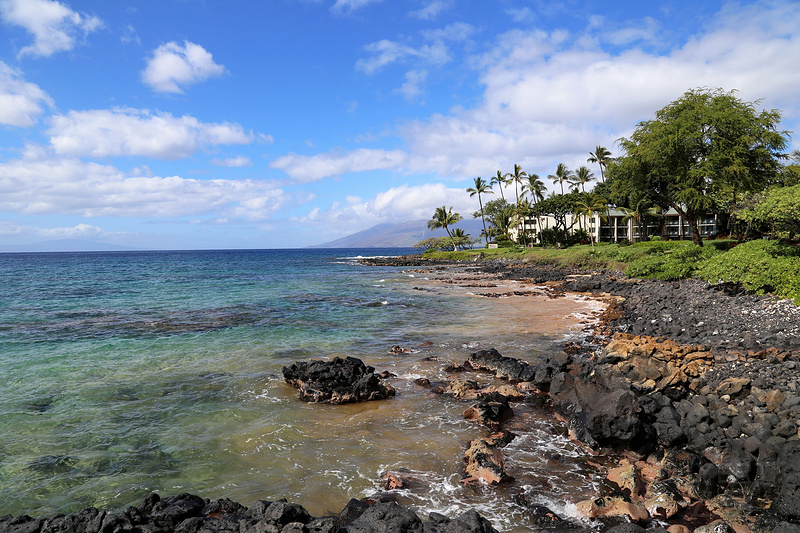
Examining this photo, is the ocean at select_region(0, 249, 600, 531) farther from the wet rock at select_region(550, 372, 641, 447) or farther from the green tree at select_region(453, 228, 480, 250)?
the green tree at select_region(453, 228, 480, 250)

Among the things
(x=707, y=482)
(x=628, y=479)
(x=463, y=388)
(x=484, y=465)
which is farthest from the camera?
(x=463, y=388)

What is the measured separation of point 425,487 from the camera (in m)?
7.39

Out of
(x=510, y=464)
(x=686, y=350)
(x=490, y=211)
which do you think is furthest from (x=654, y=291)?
(x=490, y=211)

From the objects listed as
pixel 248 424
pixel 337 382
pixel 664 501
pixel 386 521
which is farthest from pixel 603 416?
pixel 248 424

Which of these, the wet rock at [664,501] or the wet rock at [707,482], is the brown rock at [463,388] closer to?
the wet rock at [664,501]

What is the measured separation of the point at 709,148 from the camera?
3631 cm

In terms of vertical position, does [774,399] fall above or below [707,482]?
above

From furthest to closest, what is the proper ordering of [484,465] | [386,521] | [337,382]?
[337,382]
[484,465]
[386,521]

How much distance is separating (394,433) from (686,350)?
8584 millimetres

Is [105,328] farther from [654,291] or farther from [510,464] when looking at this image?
[654,291]

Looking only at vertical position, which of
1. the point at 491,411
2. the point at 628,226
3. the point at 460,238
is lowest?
the point at 491,411

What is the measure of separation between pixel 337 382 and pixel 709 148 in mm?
39648

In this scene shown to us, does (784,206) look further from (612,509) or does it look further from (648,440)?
(612,509)

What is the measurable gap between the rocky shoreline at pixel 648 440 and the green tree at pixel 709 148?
25144 millimetres
